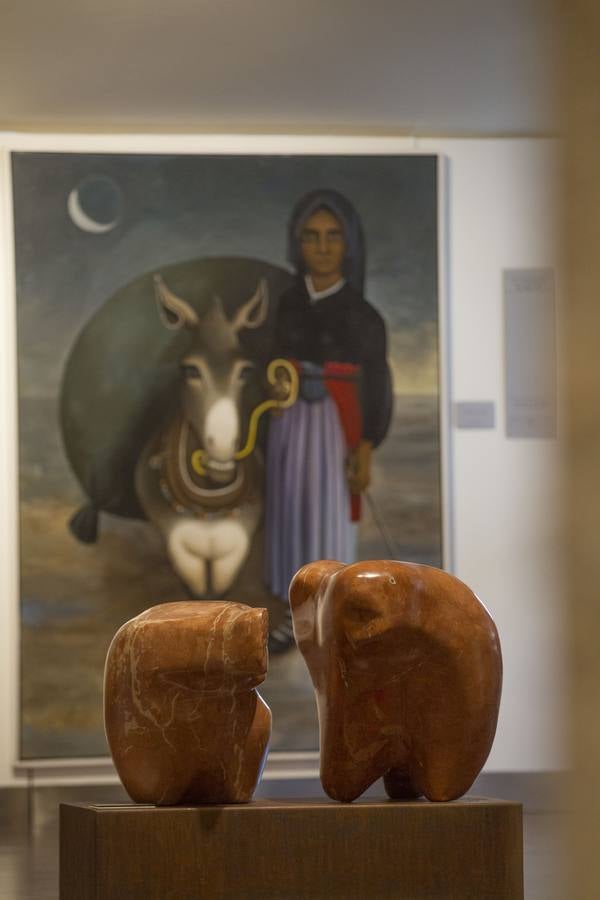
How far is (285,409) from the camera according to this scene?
7098mm

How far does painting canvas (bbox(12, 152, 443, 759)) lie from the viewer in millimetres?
6969

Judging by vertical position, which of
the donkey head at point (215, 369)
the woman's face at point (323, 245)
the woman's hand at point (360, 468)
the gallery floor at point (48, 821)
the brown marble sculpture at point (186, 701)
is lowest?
the gallery floor at point (48, 821)

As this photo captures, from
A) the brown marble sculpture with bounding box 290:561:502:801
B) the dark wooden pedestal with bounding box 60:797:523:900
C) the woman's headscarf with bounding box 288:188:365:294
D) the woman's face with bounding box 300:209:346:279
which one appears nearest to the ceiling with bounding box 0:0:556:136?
the woman's headscarf with bounding box 288:188:365:294

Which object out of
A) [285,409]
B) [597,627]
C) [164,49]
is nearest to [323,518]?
[285,409]

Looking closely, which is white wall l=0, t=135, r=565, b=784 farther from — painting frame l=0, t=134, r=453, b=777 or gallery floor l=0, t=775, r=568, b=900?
gallery floor l=0, t=775, r=568, b=900

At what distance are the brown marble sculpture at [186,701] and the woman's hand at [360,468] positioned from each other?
419 centimetres

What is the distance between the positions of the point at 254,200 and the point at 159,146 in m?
0.60

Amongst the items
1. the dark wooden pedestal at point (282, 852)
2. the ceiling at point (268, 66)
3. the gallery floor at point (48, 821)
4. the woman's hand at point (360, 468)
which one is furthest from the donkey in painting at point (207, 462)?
the dark wooden pedestal at point (282, 852)

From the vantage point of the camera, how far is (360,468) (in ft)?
23.3

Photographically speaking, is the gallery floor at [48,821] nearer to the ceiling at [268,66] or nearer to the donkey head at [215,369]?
the donkey head at [215,369]

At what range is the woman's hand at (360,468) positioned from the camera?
7.09 m

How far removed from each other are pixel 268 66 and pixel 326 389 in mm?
1755

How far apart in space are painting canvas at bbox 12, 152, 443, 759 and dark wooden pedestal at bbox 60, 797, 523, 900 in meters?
4.12

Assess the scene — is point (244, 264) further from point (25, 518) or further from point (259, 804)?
point (259, 804)
